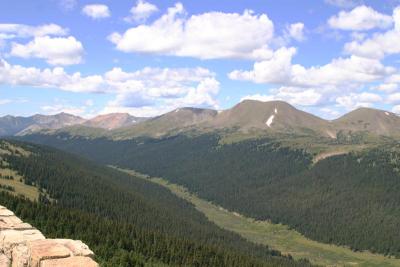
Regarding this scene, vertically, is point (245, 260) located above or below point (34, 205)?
below

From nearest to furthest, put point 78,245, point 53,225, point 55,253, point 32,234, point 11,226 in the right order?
1. point 55,253
2. point 78,245
3. point 32,234
4. point 11,226
5. point 53,225

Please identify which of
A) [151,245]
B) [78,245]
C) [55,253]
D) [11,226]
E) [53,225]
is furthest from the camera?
[151,245]

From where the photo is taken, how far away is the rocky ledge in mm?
35969

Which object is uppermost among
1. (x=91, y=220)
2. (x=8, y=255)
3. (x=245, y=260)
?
(x=8, y=255)

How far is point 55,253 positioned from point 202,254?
436 feet

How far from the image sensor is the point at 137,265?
127m

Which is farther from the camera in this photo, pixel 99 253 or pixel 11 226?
pixel 99 253

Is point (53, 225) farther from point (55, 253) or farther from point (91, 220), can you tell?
point (55, 253)

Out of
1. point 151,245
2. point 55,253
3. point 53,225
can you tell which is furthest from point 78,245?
point 151,245

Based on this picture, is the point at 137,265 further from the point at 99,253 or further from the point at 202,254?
the point at 202,254

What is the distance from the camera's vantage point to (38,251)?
37.0 metres

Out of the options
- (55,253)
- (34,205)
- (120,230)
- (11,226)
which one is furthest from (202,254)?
(55,253)

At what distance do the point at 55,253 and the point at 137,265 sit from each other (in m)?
94.2

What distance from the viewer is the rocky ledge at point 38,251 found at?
3597cm
